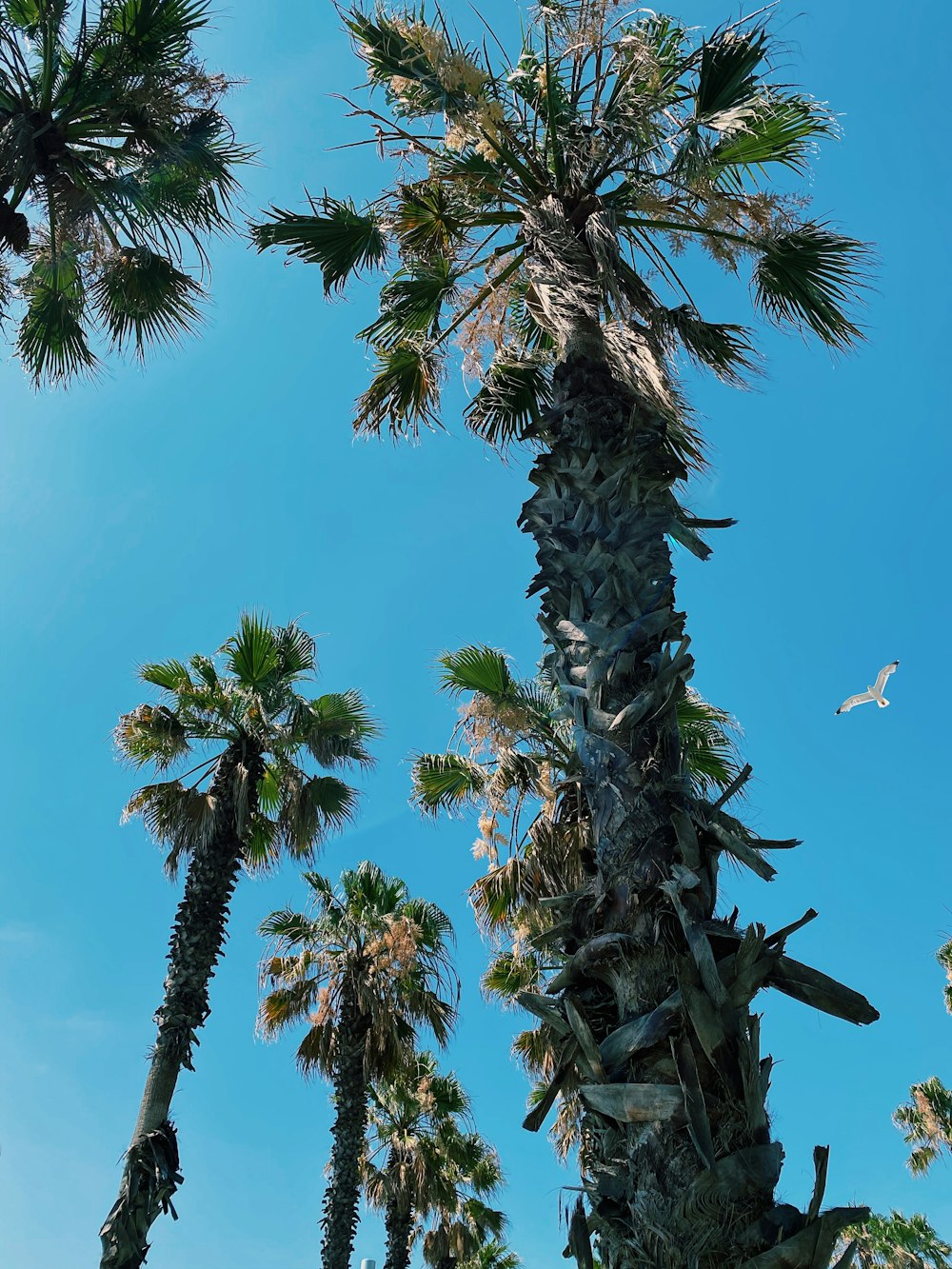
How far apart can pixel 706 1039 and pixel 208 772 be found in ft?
29.4

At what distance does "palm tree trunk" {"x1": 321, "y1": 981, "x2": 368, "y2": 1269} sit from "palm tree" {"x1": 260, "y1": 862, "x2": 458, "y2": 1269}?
0.01 meters

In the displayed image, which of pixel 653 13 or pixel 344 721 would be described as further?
pixel 344 721

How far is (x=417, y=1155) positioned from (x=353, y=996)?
4435 millimetres

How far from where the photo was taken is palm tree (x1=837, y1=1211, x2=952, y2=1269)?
21.7 metres

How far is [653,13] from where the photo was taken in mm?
6633

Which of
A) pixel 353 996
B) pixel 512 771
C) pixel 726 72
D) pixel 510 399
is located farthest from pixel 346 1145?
pixel 726 72

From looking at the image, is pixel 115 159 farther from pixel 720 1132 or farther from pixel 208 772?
pixel 720 1132

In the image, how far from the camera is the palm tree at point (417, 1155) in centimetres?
1480

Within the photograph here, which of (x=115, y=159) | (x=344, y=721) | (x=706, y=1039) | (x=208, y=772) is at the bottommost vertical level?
(x=706, y=1039)

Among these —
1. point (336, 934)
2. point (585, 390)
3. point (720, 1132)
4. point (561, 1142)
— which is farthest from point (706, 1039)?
point (336, 934)

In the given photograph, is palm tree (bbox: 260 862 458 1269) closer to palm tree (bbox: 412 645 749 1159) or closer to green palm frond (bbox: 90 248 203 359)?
palm tree (bbox: 412 645 749 1159)

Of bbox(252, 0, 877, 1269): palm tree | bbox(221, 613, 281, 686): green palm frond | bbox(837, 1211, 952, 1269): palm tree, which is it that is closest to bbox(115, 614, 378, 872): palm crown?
bbox(221, 613, 281, 686): green palm frond

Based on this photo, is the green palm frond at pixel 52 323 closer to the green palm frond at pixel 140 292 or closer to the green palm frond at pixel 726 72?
the green palm frond at pixel 140 292

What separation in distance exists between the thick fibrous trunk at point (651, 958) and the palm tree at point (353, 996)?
9698 millimetres
